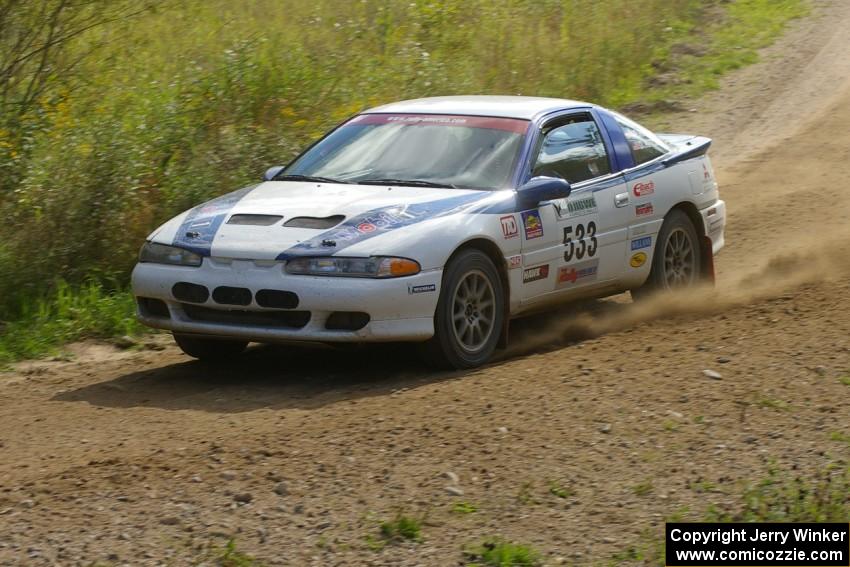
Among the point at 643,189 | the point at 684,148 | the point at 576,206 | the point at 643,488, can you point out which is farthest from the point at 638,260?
the point at 643,488

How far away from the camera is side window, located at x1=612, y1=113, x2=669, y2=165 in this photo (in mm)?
9125

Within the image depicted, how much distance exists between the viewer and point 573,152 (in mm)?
8625

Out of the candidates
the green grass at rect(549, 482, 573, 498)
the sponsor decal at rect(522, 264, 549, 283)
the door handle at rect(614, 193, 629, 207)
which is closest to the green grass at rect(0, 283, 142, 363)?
the sponsor decal at rect(522, 264, 549, 283)

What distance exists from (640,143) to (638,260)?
2.72 feet

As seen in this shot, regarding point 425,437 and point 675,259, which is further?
point 675,259

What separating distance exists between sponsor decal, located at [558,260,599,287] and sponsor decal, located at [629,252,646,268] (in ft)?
1.41

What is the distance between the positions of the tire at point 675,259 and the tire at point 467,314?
1.76 meters

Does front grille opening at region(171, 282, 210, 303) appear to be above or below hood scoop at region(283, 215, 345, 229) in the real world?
below

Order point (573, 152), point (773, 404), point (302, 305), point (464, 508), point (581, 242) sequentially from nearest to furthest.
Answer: point (464, 508), point (773, 404), point (302, 305), point (581, 242), point (573, 152)

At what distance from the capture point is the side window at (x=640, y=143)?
359 inches

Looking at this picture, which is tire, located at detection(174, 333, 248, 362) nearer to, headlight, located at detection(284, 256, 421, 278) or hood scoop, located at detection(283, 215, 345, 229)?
hood scoop, located at detection(283, 215, 345, 229)

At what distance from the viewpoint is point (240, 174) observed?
10.7 metres

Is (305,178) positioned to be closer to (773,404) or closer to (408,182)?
(408,182)

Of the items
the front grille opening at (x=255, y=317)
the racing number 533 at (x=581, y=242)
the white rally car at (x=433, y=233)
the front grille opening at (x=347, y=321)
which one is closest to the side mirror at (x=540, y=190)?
the white rally car at (x=433, y=233)
